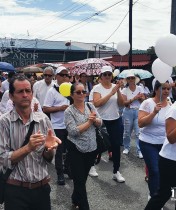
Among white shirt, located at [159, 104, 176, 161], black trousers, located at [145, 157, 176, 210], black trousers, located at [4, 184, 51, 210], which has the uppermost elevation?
white shirt, located at [159, 104, 176, 161]

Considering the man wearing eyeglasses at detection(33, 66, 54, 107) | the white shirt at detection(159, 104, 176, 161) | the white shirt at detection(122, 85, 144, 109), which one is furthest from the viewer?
the white shirt at detection(122, 85, 144, 109)

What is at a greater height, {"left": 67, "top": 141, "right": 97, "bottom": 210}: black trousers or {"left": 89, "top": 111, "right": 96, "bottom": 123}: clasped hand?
{"left": 89, "top": 111, "right": 96, "bottom": 123}: clasped hand

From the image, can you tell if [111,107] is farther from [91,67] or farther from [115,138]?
[91,67]

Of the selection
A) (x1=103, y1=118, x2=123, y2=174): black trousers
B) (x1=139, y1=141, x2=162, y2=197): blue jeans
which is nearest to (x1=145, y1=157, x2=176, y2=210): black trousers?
(x1=139, y1=141, x2=162, y2=197): blue jeans

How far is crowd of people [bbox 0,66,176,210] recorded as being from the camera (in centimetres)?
261

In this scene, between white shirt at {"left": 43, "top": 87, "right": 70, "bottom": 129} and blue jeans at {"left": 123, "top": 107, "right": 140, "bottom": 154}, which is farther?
blue jeans at {"left": 123, "top": 107, "right": 140, "bottom": 154}

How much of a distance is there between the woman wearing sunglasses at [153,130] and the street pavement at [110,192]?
622 mm

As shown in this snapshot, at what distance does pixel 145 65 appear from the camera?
76.6 feet

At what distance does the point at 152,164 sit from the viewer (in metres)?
4.14

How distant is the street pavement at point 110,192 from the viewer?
458 centimetres

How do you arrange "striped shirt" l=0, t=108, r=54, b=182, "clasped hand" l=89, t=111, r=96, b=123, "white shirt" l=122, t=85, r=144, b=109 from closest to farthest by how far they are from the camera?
"striped shirt" l=0, t=108, r=54, b=182, "clasped hand" l=89, t=111, r=96, b=123, "white shirt" l=122, t=85, r=144, b=109

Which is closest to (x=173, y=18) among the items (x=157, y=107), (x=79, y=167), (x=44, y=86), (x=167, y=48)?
(x=44, y=86)

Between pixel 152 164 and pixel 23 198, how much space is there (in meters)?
2.01

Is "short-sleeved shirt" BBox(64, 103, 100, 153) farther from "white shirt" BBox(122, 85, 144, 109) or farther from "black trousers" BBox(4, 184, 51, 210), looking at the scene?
"white shirt" BBox(122, 85, 144, 109)
